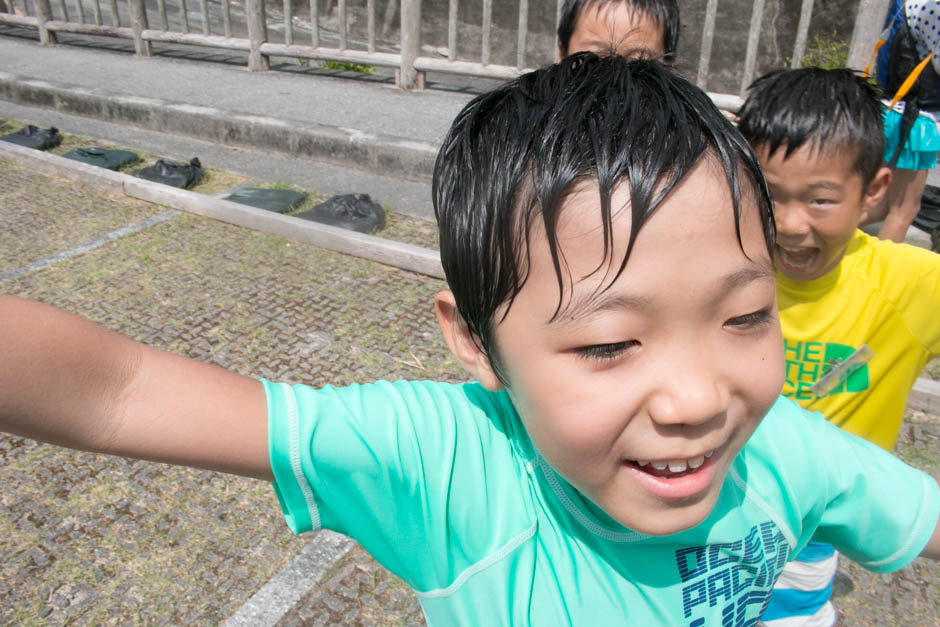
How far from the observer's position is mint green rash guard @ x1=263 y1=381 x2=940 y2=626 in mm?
1043

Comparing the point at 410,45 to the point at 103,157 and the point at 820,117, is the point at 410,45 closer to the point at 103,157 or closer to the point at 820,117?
the point at 103,157

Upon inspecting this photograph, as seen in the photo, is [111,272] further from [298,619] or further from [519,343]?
[519,343]

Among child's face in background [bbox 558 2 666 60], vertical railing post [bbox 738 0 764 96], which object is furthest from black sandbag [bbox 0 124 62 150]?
vertical railing post [bbox 738 0 764 96]

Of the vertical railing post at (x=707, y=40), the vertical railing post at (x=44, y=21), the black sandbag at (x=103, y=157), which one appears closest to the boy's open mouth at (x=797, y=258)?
the vertical railing post at (x=707, y=40)

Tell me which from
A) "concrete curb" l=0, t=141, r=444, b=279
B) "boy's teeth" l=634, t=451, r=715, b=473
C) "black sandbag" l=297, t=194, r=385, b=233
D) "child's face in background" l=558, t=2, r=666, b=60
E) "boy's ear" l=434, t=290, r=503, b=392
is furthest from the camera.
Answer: "black sandbag" l=297, t=194, r=385, b=233

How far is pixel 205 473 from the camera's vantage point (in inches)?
106

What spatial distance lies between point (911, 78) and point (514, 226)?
320 centimetres

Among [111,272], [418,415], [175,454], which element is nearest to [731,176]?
[418,415]

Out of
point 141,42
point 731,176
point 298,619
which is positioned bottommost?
point 298,619

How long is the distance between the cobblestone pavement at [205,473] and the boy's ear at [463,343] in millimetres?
1257

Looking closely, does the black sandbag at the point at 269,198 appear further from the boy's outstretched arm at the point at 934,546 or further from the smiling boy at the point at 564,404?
the boy's outstretched arm at the point at 934,546

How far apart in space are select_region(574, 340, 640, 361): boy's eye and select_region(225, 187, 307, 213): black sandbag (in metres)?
4.43

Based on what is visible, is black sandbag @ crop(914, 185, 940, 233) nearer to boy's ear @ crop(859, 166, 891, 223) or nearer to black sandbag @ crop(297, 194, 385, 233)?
boy's ear @ crop(859, 166, 891, 223)

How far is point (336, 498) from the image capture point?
1.05 meters
